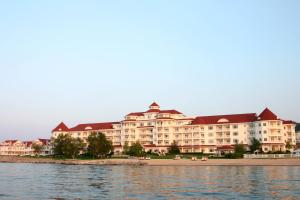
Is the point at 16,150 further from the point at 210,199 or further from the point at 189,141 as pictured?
the point at 210,199

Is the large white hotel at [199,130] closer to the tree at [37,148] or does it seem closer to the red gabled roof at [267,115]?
the red gabled roof at [267,115]

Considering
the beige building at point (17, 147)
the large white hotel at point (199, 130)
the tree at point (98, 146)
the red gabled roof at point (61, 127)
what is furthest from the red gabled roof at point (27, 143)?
the tree at point (98, 146)

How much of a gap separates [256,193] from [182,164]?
44.0 metres

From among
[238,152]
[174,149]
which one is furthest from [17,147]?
[238,152]

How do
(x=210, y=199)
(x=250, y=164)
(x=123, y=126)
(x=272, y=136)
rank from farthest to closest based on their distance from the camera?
1. (x=123, y=126)
2. (x=272, y=136)
3. (x=250, y=164)
4. (x=210, y=199)

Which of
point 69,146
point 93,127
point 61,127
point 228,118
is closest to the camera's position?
point 69,146

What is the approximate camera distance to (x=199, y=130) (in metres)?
99.1

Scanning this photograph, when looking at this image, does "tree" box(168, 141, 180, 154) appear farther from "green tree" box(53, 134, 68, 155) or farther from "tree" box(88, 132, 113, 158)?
"green tree" box(53, 134, 68, 155)

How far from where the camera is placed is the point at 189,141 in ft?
329

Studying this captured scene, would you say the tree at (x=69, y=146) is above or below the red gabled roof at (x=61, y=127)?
below

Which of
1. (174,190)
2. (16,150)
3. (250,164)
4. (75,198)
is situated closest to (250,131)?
(250,164)

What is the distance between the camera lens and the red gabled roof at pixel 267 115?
90.5 m

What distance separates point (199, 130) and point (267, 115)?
57.4 ft

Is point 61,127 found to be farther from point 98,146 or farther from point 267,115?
point 267,115
